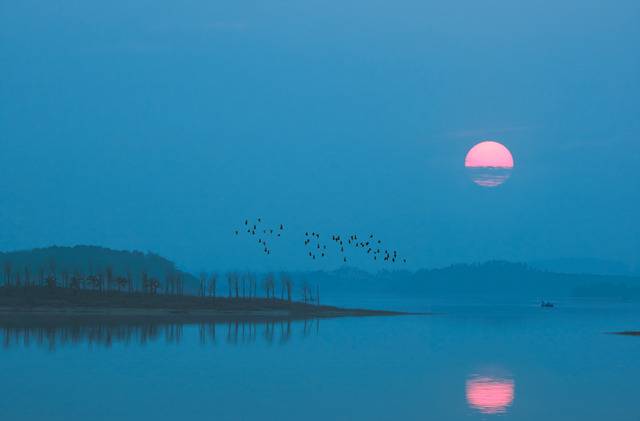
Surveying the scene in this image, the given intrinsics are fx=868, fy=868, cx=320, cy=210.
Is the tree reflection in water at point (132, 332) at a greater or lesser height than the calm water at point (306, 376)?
greater

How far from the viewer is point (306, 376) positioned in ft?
180

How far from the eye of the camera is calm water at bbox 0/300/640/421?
39844 mm

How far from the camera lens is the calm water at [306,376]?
131ft

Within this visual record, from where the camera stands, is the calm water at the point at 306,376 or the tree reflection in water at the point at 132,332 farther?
the tree reflection in water at the point at 132,332

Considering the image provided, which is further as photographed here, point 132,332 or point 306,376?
point 132,332

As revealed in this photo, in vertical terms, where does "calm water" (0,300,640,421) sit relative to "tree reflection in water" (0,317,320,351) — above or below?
below

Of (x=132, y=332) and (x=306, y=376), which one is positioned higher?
(x=132, y=332)

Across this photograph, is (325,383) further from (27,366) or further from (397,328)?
(397,328)

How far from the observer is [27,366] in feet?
187

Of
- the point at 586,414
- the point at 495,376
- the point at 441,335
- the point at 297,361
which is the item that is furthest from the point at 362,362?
the point at 441,335

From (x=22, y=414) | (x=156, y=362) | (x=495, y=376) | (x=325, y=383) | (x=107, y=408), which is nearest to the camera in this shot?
(x=22, y=414)

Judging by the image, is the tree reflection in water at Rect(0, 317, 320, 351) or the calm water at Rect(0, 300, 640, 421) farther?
the tree reflection in water at Rect(0, 317, 320, 351)

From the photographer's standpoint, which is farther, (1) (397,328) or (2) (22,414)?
(1) (397,328)

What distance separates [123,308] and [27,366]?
281ft
